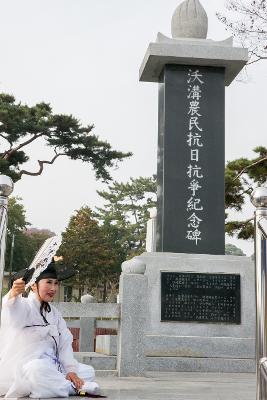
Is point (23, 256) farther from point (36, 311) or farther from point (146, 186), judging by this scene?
point (36, 311)

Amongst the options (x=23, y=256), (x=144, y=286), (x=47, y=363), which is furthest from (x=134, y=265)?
(x=23, y=256)

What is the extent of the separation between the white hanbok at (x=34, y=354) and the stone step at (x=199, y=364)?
364 cm

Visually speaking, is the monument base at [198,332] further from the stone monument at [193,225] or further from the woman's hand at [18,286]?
the woman's hand at [18,286]

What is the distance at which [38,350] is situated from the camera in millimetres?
4398

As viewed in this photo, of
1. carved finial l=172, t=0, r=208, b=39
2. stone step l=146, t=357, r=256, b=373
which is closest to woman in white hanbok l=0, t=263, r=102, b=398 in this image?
stone step l=146, t=357, r=256, b=373

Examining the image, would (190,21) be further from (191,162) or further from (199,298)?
(199,298)

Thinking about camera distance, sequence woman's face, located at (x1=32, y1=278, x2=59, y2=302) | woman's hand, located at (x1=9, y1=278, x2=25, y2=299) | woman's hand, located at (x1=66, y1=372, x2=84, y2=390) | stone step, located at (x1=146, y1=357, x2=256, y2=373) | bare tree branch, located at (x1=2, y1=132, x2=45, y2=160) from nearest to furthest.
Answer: woman's hand, located at (x1=9, y1=278, x2=25, y2=299), woman's hand, located at (x1=66, y1=372, x2=84, y2=390), woman's face, located at (x1=32, y1=278, x2=59, y2=302), stone step, located at (x1=146, y1=357, x2=256, y2=373), bare tree branch, located at (x1=2, y1=132, x2=45, y2=160)

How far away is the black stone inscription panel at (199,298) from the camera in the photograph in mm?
8680

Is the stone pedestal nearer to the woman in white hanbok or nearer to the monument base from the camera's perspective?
the monument base

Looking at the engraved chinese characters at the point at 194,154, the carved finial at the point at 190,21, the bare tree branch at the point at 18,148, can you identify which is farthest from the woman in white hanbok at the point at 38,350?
the bare tree branch at the point at 18,148

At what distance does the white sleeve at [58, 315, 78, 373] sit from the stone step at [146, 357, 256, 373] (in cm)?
368

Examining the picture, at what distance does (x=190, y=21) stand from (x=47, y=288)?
24.3ft

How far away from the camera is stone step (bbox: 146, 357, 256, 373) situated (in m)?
8.14

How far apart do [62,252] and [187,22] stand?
24.4 meters
